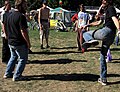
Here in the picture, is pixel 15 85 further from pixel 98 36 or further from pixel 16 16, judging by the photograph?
pixel 98 36

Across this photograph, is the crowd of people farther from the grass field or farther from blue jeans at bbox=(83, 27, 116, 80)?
the grass field

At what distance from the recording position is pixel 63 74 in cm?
818

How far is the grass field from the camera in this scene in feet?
22.7

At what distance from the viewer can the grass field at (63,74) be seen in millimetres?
6913

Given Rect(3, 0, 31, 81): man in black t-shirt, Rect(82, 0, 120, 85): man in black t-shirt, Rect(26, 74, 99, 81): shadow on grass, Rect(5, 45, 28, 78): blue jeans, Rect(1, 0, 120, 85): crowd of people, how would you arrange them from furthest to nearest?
1. Rect(26, 74, 99, 81): shadow on grass
2. Rect(5, 45, 28, 78): blue jeans
3. Rect(3, 0, 31, 81): man in black t-shirt
4. Rect(1, 0, 120, 85): crowd of people
5. Rect(82, 0, 120, 85): man in black t-shirt

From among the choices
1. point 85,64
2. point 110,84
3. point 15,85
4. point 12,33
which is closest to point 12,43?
point 12,33

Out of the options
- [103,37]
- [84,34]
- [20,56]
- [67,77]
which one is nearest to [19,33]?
[20,56]

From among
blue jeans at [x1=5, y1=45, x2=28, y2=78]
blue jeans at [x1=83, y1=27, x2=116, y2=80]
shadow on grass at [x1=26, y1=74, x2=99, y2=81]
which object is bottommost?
shadow on grass at [x1=26, y1=74, x2=99, y2=81]

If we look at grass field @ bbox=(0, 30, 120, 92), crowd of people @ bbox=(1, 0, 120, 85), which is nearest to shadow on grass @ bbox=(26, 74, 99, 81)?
grass field @ bbox=(0, 30, 120, 92)

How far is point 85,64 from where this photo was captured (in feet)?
31.3

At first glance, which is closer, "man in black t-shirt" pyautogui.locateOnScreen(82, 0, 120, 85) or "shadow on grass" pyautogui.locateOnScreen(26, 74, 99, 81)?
"man in black t-shirt" pyautogui.locateOnScreen(82, 0, 120, 85)

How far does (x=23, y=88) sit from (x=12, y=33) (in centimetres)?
124

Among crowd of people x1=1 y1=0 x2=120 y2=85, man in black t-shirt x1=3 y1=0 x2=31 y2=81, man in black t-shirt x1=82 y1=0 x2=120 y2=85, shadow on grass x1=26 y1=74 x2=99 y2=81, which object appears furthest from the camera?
shadow on grass x1=26 y1=74 x2=99 y2=81

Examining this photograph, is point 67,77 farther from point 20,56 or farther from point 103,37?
point 103,37
